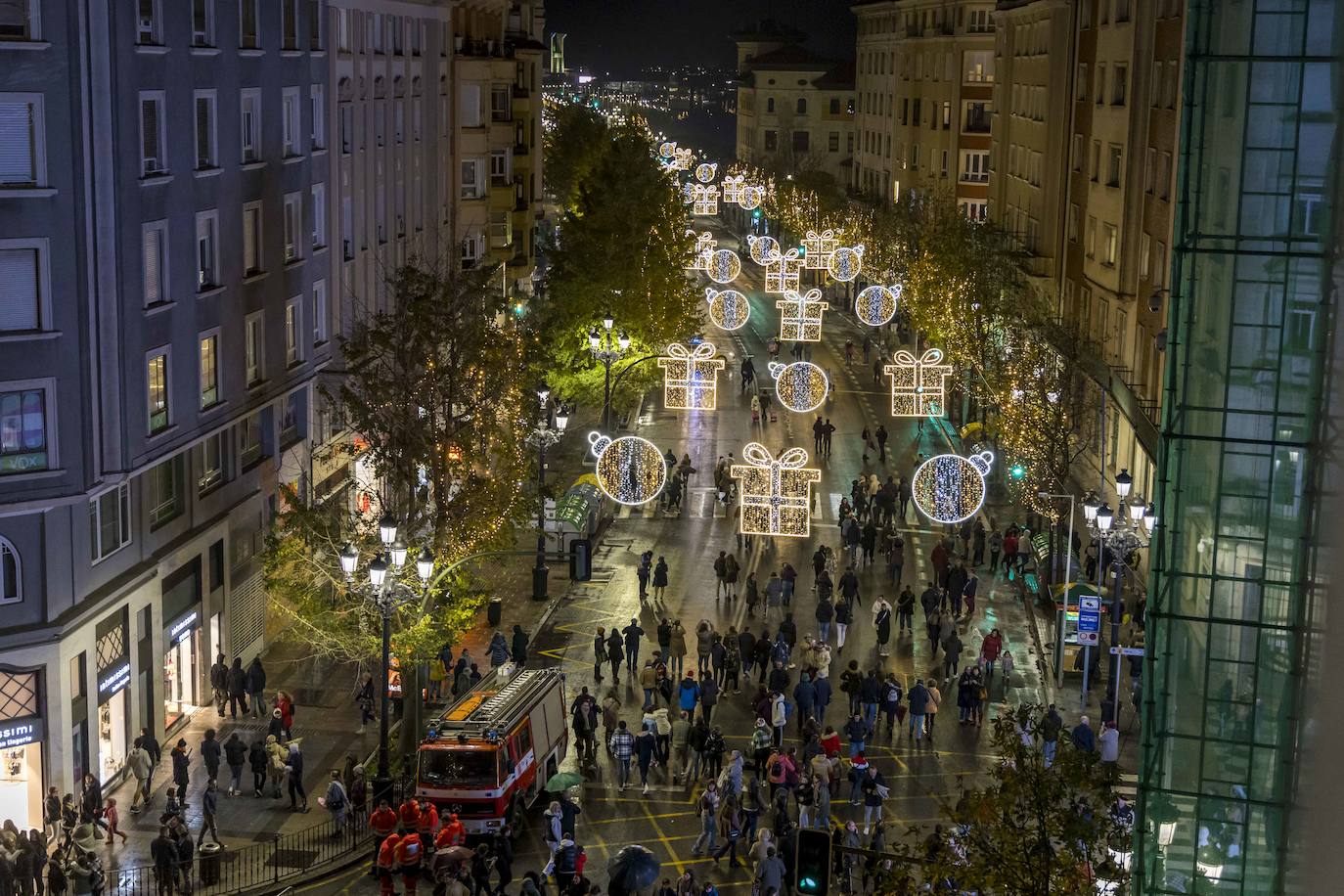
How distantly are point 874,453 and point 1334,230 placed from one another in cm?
5126

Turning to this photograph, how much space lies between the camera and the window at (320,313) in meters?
48.8

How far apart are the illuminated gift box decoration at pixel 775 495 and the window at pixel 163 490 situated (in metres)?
14.4

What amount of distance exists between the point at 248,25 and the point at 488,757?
1821cm

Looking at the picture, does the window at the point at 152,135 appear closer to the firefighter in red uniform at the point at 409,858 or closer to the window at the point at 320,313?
the window at the point at 320,313

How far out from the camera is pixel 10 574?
1335 inches

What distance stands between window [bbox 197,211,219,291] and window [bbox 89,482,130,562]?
204 inches

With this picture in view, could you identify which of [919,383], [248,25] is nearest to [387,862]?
[248,25]

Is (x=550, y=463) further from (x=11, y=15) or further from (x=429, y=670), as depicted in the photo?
(x=11, y=15)

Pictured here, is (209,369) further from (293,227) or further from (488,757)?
(488,757)

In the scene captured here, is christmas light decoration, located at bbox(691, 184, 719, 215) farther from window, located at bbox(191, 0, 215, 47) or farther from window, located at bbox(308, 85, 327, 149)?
window, located at bbox(191, 0, 215, 47)

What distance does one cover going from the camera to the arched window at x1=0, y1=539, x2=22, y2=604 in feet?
111

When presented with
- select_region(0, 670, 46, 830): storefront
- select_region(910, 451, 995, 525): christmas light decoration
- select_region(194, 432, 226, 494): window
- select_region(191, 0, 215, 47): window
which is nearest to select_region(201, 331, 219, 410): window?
select_region(194, 432, 226, 494): window

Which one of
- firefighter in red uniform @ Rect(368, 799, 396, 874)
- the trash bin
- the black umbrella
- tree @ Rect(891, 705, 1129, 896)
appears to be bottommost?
the trash bin

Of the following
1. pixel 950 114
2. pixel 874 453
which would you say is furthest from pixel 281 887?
pixel 950 114
